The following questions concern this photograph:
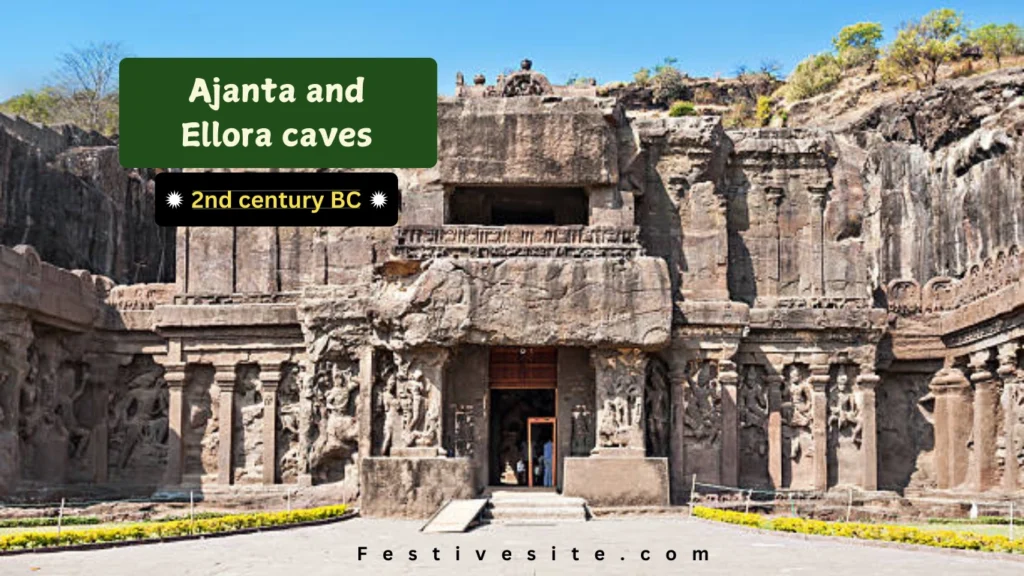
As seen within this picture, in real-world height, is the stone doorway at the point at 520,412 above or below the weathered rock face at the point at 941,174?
below

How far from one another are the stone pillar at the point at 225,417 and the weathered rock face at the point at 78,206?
26.6 feet

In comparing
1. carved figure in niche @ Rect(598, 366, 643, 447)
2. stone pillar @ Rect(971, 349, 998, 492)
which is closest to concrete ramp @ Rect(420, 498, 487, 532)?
carved figure in niche @ Rect(598, 366, 643, 447)

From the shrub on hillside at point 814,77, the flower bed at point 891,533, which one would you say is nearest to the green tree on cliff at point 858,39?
the shrub on hillside at point 814,77

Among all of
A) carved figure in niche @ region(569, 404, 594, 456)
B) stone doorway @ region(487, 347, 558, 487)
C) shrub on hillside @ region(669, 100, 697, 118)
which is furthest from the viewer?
shrub on hillside @ region(669, 100, 697, 118)

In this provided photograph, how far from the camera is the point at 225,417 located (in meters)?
35.1

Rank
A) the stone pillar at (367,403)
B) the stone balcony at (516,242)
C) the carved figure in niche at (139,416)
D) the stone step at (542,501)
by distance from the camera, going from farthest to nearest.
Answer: the carved figure in niche at (139,416), the stone pillar at (367,403), the stone balcony at (516,242), the stone step at (542,501)

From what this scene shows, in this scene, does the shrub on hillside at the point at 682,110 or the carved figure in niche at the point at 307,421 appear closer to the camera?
the carved figure in niche at the point at 307,421

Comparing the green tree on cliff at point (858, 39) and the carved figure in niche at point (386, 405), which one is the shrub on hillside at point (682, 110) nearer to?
the green tree on cliff at point (858, 39)

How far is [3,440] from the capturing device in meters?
30.0

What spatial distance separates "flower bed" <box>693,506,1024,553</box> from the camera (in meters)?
18.4

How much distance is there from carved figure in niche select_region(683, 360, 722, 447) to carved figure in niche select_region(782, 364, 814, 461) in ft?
6.76

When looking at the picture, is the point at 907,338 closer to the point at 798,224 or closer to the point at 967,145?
the point at 798,224

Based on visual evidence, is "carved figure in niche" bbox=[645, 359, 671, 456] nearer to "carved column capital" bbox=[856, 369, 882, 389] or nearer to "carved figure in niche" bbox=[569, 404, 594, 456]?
"carved figure in niche" bbox=[569, 404, 594, 456]

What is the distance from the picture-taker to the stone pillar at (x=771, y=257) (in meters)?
34.8
